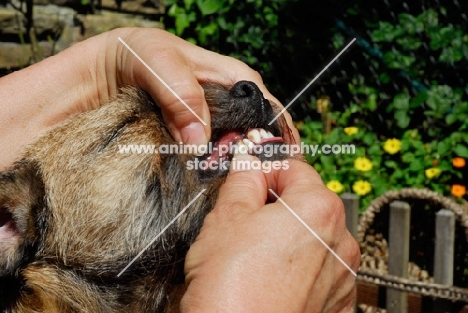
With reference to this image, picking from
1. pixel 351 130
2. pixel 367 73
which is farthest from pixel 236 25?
pixel 351 130

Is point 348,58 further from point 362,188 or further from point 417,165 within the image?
point 362,188

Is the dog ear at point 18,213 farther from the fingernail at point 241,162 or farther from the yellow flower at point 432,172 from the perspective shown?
the yellow flower at point 432,172

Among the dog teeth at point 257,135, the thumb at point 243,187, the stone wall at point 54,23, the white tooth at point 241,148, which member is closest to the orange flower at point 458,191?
the dog teeth at point 257,135

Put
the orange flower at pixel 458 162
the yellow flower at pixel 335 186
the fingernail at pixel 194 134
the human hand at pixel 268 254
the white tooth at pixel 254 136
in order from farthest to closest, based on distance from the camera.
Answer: the orange flower at pixel 458 162, the yellow flower at pixel 335 186, the white tooth at pixel 254 136, the fingernail at pixel 194 134, the human hand at pixel 268 254

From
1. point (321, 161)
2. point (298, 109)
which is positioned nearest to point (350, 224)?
point (321, 161)

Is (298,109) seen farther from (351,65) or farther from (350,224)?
(350,224)
